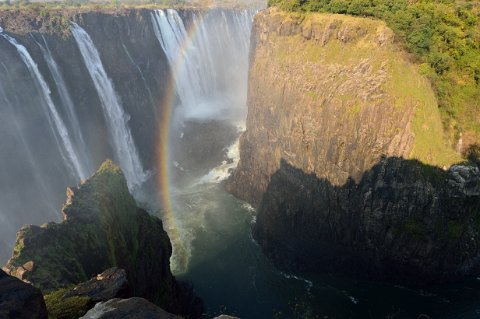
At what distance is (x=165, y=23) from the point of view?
231 feet

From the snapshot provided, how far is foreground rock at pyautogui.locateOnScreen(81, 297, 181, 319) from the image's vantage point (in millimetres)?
8953

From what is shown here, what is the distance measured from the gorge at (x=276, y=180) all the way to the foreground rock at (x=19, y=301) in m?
9.78

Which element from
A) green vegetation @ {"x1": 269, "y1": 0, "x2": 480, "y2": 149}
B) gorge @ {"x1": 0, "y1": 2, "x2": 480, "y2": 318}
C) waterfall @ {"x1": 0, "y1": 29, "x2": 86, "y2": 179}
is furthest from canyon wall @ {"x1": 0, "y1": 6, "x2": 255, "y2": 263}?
green vegetation @ {"x1": 269, "y1": 0, "x2": 480, "y2": 149}

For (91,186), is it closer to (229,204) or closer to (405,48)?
(229,204)

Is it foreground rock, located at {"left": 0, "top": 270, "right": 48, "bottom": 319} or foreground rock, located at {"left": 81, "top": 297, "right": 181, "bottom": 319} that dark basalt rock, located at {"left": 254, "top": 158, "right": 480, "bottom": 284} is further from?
foreground rock, located at {"left": 0, "top": 270, "right": 48, "bottom": 319}

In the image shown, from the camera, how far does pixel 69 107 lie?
1845 inches

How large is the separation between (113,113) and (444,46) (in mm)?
42204

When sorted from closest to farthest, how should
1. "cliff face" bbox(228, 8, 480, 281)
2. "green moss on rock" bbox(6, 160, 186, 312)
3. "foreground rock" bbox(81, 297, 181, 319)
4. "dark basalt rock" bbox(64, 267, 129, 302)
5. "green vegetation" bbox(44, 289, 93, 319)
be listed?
"foreground rock" bbox(81, 297, 181, 319) < "green vegetation" bbox(44, 289, 93, 319) < "dark basalt rock" bbox(64, 267, 129, 302) < "green moss on rock" bbox(6, 160, 186, 312) < "cliff face" bbox(228, 8, 480, 281)

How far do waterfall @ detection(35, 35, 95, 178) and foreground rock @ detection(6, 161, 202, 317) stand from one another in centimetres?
2174

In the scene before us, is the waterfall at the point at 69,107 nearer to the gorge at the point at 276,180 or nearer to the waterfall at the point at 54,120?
the gorge at the point at 276,180

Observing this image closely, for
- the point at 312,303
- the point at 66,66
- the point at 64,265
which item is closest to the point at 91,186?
the point at 64,265

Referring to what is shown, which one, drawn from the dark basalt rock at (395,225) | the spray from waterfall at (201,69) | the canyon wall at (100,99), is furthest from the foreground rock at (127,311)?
the spray from waterfall at (201,69)

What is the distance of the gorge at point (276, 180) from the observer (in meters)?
32.7

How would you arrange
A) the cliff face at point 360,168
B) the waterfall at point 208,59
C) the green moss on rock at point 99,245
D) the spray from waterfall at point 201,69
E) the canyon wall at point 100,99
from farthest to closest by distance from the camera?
1. the waterfall at point 208,59
2. the spray from waterfall at point 201,69
3. the canyon wall at point 100,99
4. the cliff face at point 360,168
5. the green moss on rock at point 99,245
